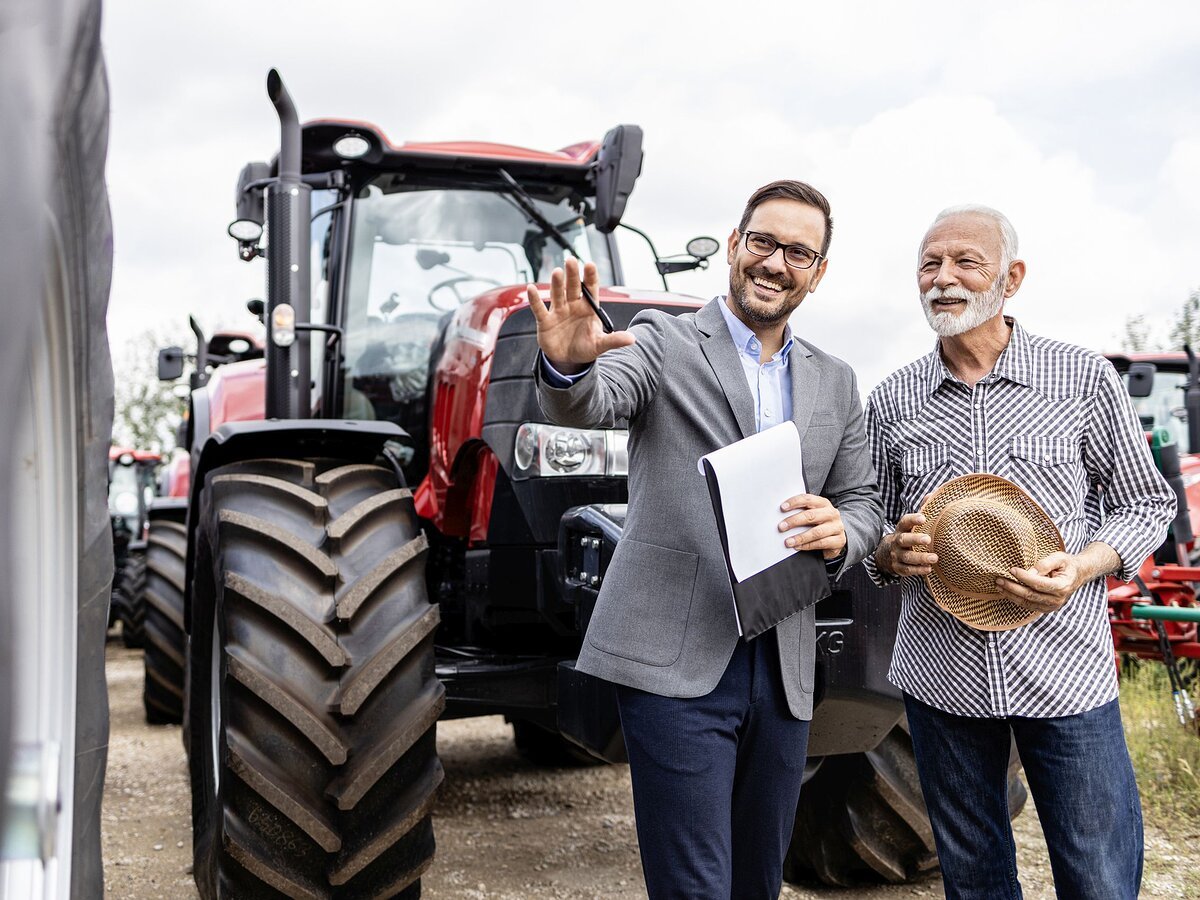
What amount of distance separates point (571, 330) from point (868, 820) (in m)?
2.23

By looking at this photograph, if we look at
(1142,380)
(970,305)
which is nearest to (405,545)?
(970,305)

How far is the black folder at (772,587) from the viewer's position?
2008 millimetres

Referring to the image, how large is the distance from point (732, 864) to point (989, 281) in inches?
44.9

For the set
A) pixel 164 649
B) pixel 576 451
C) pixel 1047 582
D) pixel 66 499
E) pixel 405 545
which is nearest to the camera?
pixel 66 499

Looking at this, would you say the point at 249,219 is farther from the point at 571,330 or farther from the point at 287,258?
the point at 571,330

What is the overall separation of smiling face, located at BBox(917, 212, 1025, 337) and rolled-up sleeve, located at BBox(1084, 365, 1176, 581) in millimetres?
240

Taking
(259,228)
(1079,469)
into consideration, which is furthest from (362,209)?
(1079,469)

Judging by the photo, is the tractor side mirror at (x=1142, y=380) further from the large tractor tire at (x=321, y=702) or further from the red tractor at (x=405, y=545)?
the large tractor tire at (x=321, y=702)

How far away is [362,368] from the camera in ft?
13.4

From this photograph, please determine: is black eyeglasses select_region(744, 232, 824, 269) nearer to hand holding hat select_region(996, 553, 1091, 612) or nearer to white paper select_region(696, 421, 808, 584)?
white paper select_region(696, 421, 808, 584)

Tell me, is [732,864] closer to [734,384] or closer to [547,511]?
[734,384]

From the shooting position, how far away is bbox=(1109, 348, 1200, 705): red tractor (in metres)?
4.62

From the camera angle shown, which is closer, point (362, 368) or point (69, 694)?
point (69, 694)

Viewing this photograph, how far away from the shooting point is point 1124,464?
2205 mm
